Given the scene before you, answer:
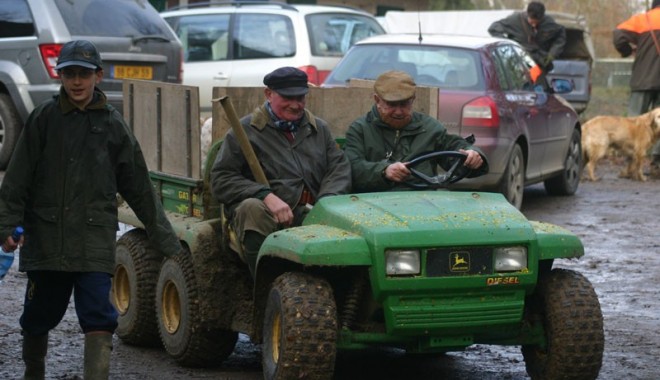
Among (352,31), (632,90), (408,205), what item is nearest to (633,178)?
(632,90)

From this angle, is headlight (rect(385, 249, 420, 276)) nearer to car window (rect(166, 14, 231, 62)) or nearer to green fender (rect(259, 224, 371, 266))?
green fender (rect(259, 224, 371, 266))

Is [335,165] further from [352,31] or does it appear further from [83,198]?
[352,31]

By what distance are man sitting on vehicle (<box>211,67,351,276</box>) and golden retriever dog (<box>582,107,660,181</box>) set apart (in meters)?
10.2

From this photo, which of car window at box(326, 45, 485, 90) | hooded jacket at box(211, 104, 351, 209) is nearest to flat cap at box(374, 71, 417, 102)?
hooded jacket at box(211, 104, 351, 209)

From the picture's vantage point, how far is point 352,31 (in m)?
18.6

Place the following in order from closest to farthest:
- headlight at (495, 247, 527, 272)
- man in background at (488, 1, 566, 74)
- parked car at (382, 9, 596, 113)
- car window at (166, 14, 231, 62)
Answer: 1. headlight at (495, 247, 527, 272)
2. car window at (166, 14, 231, 62)
3. man in background at (488, 1, 566, 74)
4. parked car at (382, 9, 596, 113)

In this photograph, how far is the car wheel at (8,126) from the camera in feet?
51.5

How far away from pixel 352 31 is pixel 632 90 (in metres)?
3.77

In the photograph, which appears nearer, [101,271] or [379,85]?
[101,271]

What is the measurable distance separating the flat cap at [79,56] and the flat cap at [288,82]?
117cm

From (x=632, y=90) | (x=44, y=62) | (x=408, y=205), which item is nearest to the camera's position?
(x=408, y=205)

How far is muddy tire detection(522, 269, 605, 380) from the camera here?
660 cm

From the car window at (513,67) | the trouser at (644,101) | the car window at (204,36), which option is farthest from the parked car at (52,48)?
the trouser at (644,101)

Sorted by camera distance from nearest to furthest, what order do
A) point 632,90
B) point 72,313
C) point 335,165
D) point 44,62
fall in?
point 335,165, point 72,313, point 44,62, point 632,90
